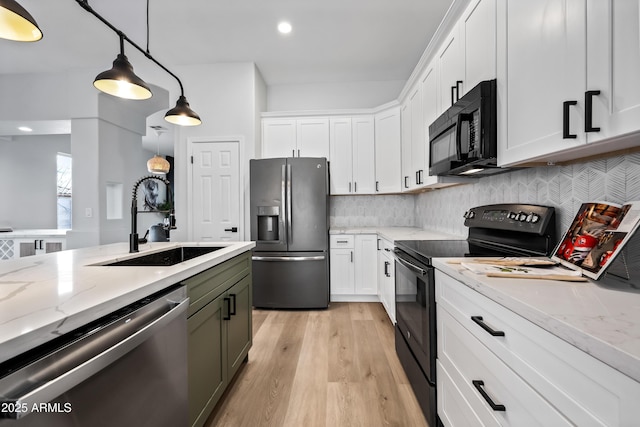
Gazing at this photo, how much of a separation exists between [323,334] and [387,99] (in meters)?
3.26

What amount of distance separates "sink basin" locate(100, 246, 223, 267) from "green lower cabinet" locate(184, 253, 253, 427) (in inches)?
12.1

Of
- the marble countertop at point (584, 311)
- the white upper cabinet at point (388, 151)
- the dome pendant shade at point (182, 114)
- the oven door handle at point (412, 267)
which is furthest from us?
the white upper cabinet at point (388, 151)

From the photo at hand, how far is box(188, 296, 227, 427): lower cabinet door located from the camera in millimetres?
1320

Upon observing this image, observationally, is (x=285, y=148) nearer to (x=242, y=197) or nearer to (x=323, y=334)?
(x=242, y=197)

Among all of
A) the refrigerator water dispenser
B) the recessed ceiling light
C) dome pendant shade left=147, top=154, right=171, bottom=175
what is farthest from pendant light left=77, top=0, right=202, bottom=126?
dome pendant shade left=147, top=154, right=171, bottom=175

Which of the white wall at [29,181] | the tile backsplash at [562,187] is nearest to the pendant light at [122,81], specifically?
the tile backsplash at [562,187]

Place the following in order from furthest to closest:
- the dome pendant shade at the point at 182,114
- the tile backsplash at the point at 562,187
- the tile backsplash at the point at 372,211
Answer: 1. the tile backsplash at the point at 372,211
2. the dome pendant shade at the point at 182,114
3. the tile backsplash at the point at 562,187

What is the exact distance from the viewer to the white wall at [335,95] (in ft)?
13.8

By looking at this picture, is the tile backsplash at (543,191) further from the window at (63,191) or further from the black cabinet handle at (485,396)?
the window at (63,191)

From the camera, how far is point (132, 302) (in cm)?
91

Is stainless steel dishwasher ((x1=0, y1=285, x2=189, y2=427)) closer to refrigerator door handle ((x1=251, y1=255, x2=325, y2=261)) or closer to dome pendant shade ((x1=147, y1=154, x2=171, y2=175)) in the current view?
refrigerator door handle ((x1=251, y1=255, x2=325, y2=261))

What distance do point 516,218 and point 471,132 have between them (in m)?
0.53

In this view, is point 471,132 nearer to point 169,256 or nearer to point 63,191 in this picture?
point 169,256

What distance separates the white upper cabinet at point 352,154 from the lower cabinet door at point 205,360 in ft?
8.39
